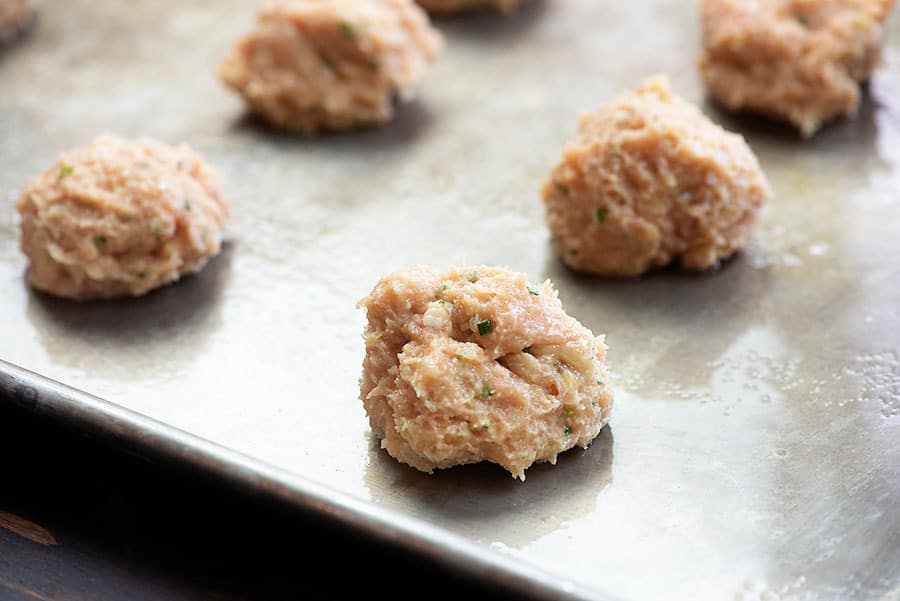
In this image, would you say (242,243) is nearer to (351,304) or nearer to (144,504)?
(351,304)

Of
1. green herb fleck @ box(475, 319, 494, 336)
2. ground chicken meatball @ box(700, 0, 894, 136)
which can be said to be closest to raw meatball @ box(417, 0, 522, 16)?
ground chicken meatball @ box(700, 0, 894, 136)

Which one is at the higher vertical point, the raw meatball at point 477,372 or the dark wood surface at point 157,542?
the raw meatball at point 477,372

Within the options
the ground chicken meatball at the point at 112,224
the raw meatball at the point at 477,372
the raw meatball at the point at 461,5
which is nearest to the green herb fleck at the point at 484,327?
the raw meatball at the point at 477,372

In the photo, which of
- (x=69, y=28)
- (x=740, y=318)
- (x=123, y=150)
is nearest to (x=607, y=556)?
(x=740, y=318)

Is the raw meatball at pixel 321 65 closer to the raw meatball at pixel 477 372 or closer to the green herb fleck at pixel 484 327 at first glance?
the raw meatball at pixel 477 372

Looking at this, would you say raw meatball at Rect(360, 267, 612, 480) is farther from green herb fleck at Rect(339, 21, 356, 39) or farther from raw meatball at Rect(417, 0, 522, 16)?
raw meatball at Rect(417, 0, 522, 16)
